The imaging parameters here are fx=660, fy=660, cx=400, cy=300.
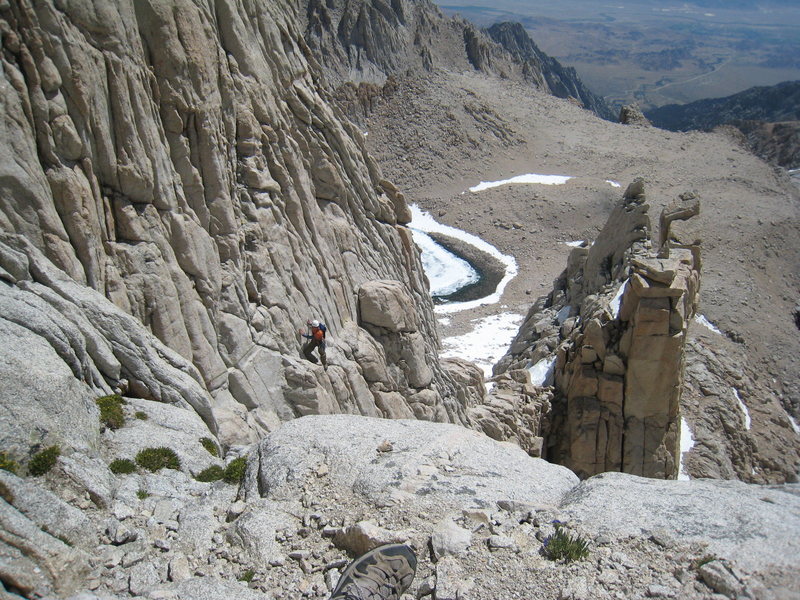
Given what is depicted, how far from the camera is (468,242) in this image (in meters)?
70.1

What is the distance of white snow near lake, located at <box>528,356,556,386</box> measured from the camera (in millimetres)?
30391

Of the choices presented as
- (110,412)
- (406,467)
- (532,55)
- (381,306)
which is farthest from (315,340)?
(532,55)

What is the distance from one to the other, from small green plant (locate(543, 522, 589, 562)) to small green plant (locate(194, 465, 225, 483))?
18.5 feet

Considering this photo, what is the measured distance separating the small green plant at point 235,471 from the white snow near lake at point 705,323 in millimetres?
34169

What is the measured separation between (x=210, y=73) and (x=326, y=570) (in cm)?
1263

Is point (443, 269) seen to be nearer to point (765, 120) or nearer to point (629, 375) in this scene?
point (629, 375)

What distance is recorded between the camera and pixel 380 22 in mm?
118188

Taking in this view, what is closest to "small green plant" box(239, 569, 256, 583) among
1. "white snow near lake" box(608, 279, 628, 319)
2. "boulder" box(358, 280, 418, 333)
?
"boulder" box(358, 280, 418, 333)

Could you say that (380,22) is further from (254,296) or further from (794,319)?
(254,296)

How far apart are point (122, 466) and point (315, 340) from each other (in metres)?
8.18

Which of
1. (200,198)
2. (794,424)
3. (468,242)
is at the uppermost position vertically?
(200,198)

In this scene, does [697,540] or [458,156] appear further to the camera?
[458,156]

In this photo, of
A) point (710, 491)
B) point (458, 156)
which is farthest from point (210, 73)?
point (458, 156)

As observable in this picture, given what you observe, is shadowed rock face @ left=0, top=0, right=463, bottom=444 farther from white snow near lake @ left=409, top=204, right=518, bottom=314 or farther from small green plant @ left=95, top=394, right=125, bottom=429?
white snow near lake @ left=409, top=204, right=518, bottom=314
